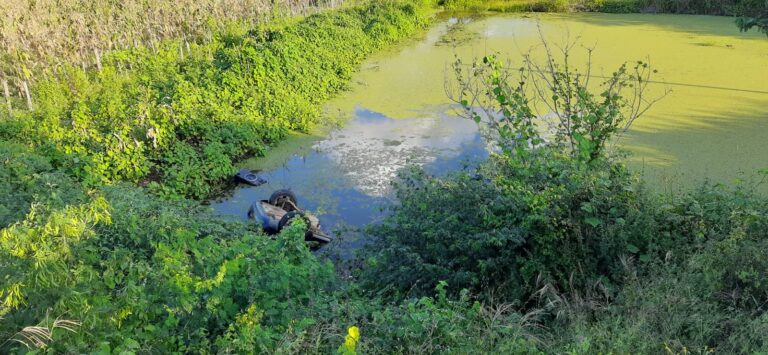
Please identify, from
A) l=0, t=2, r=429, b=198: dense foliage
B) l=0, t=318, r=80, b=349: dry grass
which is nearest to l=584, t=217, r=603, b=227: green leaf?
A: l=0, t=318, r=80, b=349: dry grass

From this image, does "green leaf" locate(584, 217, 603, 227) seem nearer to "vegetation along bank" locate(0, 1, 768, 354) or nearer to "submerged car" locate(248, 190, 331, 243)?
"vegetation along bank" locate(0, 1, 768, 354)

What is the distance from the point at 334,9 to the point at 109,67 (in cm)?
550

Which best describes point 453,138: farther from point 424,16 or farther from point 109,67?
point 424,16

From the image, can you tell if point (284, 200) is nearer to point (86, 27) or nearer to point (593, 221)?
point (593, 221)

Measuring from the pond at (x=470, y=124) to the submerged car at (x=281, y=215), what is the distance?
0.75 ft

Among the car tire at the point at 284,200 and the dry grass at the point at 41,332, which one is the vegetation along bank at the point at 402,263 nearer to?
the dry grass at the point at 41,332

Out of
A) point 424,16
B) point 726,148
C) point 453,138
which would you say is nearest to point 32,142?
point 453,138

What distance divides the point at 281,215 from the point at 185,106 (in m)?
1.92

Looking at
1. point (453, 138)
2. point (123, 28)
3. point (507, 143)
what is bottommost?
point (453, 138)

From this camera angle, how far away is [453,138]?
6137 mm

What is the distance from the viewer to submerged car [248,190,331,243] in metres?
4.20

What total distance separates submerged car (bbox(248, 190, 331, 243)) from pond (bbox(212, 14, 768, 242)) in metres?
0.23

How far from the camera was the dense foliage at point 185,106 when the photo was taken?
503 cm

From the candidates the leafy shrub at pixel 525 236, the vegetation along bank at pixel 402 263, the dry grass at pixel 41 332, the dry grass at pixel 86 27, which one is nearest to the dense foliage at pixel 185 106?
the vegetation along bank at pixel 402 263
